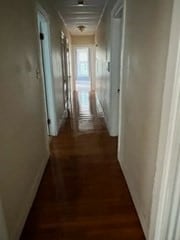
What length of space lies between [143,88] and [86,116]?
128 inches

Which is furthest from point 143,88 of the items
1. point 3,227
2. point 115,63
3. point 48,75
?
point 48,75

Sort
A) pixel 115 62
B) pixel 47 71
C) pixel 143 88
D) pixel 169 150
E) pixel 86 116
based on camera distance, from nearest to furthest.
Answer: pixel 169 150 < pixel 143 88 < pixel 115 62 < pixel 47 71 < pixel 86 116

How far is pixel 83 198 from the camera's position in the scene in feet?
6.64

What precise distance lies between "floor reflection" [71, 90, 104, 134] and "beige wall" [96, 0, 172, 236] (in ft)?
5.96

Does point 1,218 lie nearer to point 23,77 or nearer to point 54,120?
point 23,77

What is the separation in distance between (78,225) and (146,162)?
820 mm

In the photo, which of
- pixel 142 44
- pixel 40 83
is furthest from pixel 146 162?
pixel 40 83

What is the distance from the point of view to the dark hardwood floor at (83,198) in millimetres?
1644

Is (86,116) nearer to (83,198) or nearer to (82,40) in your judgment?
(83,198)

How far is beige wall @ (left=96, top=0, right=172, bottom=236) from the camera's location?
1213mm

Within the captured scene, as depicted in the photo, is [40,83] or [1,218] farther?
[40,83]

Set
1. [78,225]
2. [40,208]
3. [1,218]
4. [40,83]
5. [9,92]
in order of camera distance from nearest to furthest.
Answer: [1,218], [9,92], [78,225], [40,208], [40,83]

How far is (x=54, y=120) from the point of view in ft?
11.4

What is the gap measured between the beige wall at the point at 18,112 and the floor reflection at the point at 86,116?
180 centimetres
